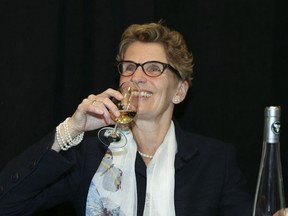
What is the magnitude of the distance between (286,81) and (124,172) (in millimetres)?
927

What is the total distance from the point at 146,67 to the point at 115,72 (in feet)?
1.19

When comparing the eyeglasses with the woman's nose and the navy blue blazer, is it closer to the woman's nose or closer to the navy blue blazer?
the woman's nose

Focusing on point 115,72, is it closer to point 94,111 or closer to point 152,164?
point 152,164

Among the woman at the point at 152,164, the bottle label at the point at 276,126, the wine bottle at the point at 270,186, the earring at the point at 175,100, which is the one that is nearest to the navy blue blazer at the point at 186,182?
the woman at the point at 152,164

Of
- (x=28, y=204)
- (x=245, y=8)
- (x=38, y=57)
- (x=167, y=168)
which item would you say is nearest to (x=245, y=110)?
(x=245, y=8)

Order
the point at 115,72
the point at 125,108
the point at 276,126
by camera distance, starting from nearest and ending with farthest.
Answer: the point at 276,126 < the point at 125,108 < the point at 115,72

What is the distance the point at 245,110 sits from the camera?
211 centimetres

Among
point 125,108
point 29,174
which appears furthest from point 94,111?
point 29,174

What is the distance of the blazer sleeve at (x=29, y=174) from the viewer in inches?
51.3

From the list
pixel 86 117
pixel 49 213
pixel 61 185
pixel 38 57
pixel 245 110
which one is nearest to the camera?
pixel 86 117

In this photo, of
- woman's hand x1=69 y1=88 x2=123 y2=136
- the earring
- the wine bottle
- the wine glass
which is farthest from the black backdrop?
the wine bottle

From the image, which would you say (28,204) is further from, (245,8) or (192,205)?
(245,8)

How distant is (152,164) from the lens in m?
1.66

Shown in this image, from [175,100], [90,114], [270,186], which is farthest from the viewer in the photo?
[175,100]
